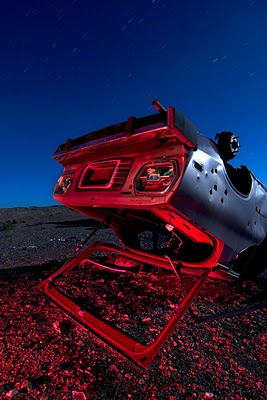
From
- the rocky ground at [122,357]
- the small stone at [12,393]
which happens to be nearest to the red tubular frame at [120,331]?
the rocky ground at [122,357]

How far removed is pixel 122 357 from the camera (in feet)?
6.28

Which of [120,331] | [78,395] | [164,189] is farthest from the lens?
[120,331]

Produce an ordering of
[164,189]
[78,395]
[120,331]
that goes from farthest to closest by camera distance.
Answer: [120,331] → [164,189] → [78,395]

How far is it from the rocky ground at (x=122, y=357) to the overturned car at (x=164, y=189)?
16 cm

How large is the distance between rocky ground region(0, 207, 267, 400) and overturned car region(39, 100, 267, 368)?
156 mm

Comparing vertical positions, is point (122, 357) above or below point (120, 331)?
below

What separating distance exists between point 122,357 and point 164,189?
124 centimetres

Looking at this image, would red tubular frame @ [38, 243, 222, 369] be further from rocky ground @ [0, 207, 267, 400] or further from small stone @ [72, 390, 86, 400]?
small stone @ [72, 390, 86, 400]

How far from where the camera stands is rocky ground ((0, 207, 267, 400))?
165 centimetres

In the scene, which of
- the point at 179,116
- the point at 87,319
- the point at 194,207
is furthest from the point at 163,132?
the point at 87,319

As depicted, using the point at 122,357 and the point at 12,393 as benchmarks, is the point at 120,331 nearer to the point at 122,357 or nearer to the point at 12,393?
the point at 122,357

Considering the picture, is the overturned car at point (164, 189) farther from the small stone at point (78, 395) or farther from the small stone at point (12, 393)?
the small stone at point (12, 393)

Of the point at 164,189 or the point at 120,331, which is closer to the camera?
the point at 164,189

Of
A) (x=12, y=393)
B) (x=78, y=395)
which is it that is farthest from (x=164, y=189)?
(x=12, y=393)
